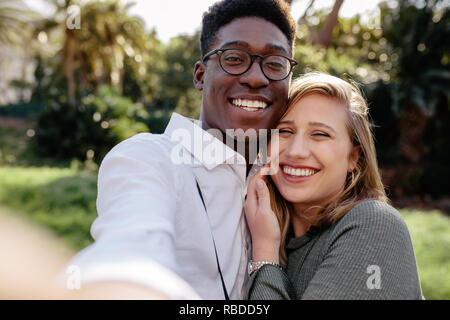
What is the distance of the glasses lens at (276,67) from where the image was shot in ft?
6.86

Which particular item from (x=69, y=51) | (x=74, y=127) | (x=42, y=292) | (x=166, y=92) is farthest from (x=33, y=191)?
(x=166, y=92)

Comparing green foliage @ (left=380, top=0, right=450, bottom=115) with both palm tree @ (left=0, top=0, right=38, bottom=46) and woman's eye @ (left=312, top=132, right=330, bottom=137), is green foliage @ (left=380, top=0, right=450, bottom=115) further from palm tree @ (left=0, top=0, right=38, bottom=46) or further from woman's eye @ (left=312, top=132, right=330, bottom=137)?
palm tree @ (left=0, top=0, right=38, bottom=46)

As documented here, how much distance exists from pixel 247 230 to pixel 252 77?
810mm

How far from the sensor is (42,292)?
3.43 feet

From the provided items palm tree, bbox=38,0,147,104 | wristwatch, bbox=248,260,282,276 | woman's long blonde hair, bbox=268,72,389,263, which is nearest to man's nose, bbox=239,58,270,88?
woman's long blonde hair, bbox=268,72,389,263

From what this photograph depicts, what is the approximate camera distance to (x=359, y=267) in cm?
154

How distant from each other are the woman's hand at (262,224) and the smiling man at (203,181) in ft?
0.20

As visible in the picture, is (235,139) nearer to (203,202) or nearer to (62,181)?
(203,202)

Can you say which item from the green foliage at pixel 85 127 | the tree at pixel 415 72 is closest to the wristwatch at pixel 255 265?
the tree at pixel 415 72

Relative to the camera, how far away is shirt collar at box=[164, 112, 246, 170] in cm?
185

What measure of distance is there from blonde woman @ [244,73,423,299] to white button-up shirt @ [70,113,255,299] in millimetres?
158

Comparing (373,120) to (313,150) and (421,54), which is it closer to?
(421,54)

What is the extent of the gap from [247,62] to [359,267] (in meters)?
1.13

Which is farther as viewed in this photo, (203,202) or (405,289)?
(203,202)
